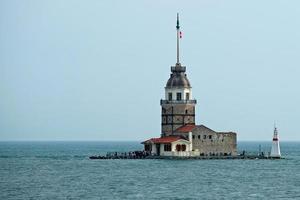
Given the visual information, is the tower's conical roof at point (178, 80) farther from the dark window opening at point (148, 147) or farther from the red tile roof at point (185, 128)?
the dark window opening at point (148, 147)

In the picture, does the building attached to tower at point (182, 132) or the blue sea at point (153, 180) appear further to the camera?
the building attached to tower at point (182, 132)

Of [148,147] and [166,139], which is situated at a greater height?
[166,139]

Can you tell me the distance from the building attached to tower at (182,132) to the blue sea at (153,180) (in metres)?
2.76

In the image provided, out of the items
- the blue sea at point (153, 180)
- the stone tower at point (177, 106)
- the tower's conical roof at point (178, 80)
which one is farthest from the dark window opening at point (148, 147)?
the tower's conical roof at point (178, 80)

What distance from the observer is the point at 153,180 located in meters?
97.8

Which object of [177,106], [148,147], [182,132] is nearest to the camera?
[182,132]

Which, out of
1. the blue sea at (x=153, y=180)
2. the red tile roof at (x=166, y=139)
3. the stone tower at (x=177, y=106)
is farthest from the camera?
the stone tower at (x=177, y=106)

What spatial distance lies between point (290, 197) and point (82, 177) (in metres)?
28.8

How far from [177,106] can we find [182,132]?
5.10 meters

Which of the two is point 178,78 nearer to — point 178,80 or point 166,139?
point 178,80

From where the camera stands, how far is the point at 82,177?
102188 millimetres

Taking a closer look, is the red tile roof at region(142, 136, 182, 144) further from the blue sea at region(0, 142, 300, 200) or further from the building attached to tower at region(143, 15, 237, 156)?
the blue sea at region(0, 142, 300, 200)

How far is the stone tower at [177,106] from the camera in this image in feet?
450

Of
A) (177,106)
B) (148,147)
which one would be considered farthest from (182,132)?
(148,147)
